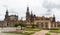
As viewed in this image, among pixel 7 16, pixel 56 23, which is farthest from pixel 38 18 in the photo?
pixel 7 16

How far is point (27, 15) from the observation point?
378 ft

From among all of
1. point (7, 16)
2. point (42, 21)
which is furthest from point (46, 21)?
point (7, 16)

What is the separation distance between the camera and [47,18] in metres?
96.2

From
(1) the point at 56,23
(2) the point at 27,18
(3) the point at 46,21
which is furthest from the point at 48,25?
(2) the point at 27,18

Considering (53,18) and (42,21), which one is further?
(53,18)

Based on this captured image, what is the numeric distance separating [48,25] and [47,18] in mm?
5279

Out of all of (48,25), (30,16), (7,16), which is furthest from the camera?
(7,16)

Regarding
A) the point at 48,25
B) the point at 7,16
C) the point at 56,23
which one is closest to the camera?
the point at 48,25

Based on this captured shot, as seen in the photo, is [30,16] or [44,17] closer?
[44,17]

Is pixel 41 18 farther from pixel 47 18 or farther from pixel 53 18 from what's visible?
pixel 53 18

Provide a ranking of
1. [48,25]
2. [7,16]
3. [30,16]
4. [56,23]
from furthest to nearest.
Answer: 1. [7,16]
2. [30,16]
3. [56,23]
4. [48,25]

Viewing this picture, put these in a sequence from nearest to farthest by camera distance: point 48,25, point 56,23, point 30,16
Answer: point 48,25 → point 56,23 → point 30,16

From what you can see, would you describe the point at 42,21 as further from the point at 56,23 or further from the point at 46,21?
the point at 56,23

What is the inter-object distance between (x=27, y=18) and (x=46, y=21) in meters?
20.1
